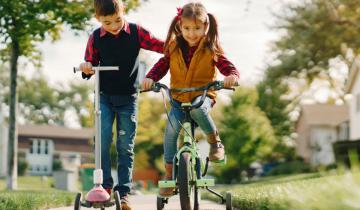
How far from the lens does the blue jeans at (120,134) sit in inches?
249

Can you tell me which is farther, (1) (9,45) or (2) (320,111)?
(2) (320,111)

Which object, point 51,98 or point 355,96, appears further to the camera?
point 51,98

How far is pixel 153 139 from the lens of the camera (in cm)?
4731

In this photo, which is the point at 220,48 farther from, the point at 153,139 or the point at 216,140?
the point at 153,139

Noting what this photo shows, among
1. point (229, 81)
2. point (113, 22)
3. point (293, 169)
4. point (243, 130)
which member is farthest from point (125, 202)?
point (243, 130)

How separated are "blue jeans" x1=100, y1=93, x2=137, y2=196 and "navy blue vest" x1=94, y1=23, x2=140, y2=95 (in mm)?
85

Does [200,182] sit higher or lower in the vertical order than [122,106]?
lower

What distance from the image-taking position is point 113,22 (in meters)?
6.12

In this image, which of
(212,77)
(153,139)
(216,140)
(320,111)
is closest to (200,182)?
(216,140)

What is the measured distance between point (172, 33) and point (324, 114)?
5650cm

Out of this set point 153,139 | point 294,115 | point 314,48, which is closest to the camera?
point 314,48

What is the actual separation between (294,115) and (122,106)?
5290 centimetres

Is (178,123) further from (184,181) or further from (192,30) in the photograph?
(192,30)

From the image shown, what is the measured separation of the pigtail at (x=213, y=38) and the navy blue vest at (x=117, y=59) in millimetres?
828
